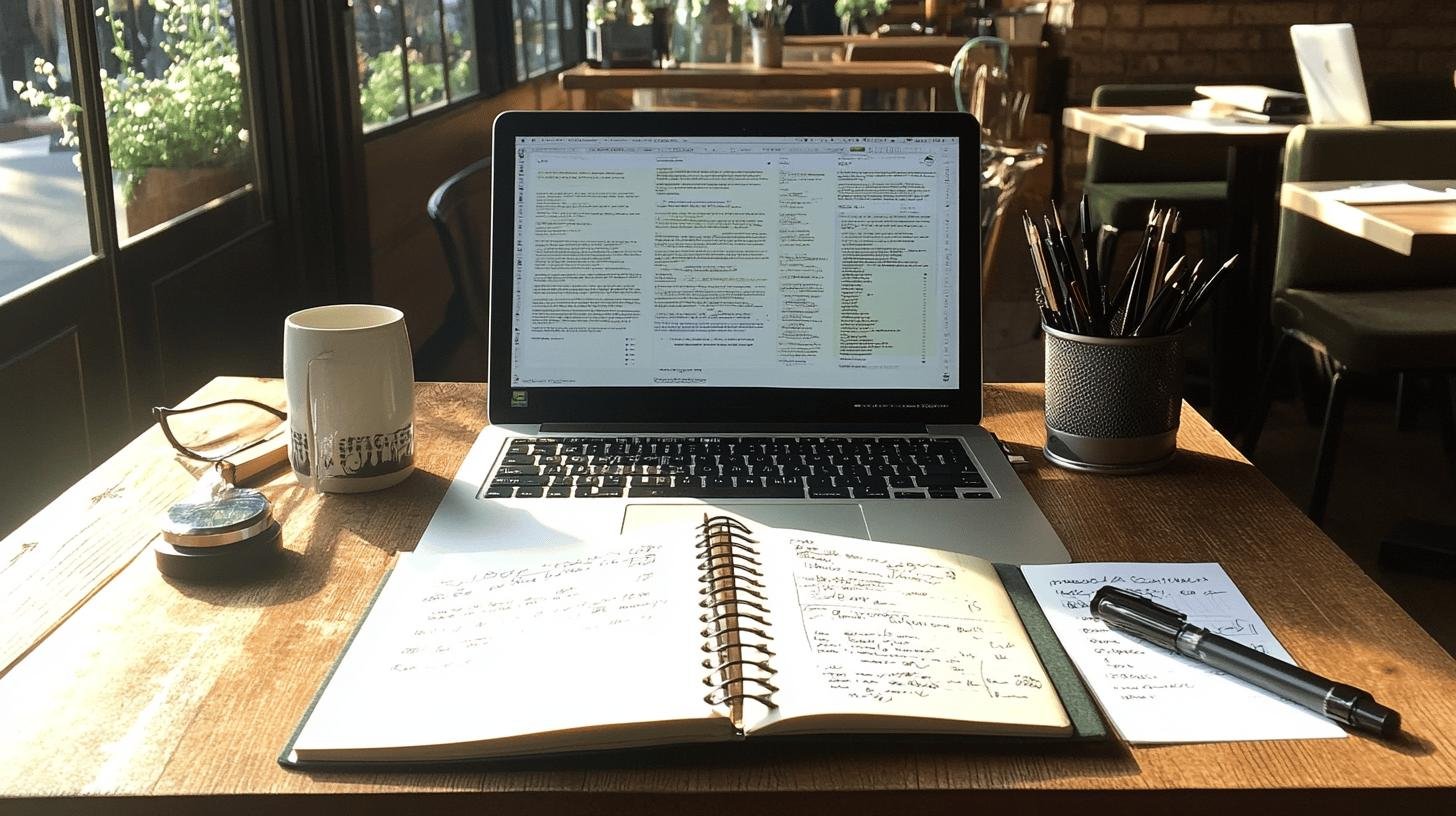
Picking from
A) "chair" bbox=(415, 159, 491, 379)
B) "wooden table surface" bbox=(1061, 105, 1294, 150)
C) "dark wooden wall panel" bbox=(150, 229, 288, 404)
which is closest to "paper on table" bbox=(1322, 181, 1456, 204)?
"wooden table surface" bbox=(1061, 105, 1294, 150)

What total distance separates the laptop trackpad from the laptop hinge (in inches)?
6.0

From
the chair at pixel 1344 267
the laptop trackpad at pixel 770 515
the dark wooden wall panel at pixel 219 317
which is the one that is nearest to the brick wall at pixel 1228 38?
the chair at pixel 1344 267

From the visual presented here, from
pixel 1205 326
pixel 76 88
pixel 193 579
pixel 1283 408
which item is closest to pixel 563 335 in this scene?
pixel 193 579

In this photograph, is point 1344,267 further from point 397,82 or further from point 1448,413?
point 397,82

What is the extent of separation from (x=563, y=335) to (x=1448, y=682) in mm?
683

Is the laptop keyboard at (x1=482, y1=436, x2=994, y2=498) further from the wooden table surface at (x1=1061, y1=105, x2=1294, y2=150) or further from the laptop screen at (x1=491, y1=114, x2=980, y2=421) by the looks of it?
the wooden table surface at (x1=1061, y1=105, x2=1294, y2=150)

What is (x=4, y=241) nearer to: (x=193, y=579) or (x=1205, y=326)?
(x=193, y=579)

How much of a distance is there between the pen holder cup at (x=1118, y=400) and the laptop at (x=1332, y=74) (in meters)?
2.36

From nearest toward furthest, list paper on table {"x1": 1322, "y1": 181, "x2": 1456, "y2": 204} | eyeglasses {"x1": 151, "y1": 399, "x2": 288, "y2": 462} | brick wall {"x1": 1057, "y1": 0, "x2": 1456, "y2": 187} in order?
eyeglasses {"x1": 151, "y1": 399, "x2": 288, "y2": 462} < paper on table {"x1": 1322, "y1": 181, "x2": 1456, "y2": 204} < brick wall {"x1": 1057, "y1": 0, "x2": 1456, "y2": 187}

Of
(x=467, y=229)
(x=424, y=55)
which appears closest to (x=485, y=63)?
(x=424, y=55)

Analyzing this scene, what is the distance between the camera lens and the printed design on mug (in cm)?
95

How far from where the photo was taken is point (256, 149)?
111 inches

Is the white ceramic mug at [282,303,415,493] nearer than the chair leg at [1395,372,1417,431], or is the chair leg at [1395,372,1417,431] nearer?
the white ceramic mug at [282,303,415,493]

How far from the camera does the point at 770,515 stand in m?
0.92
